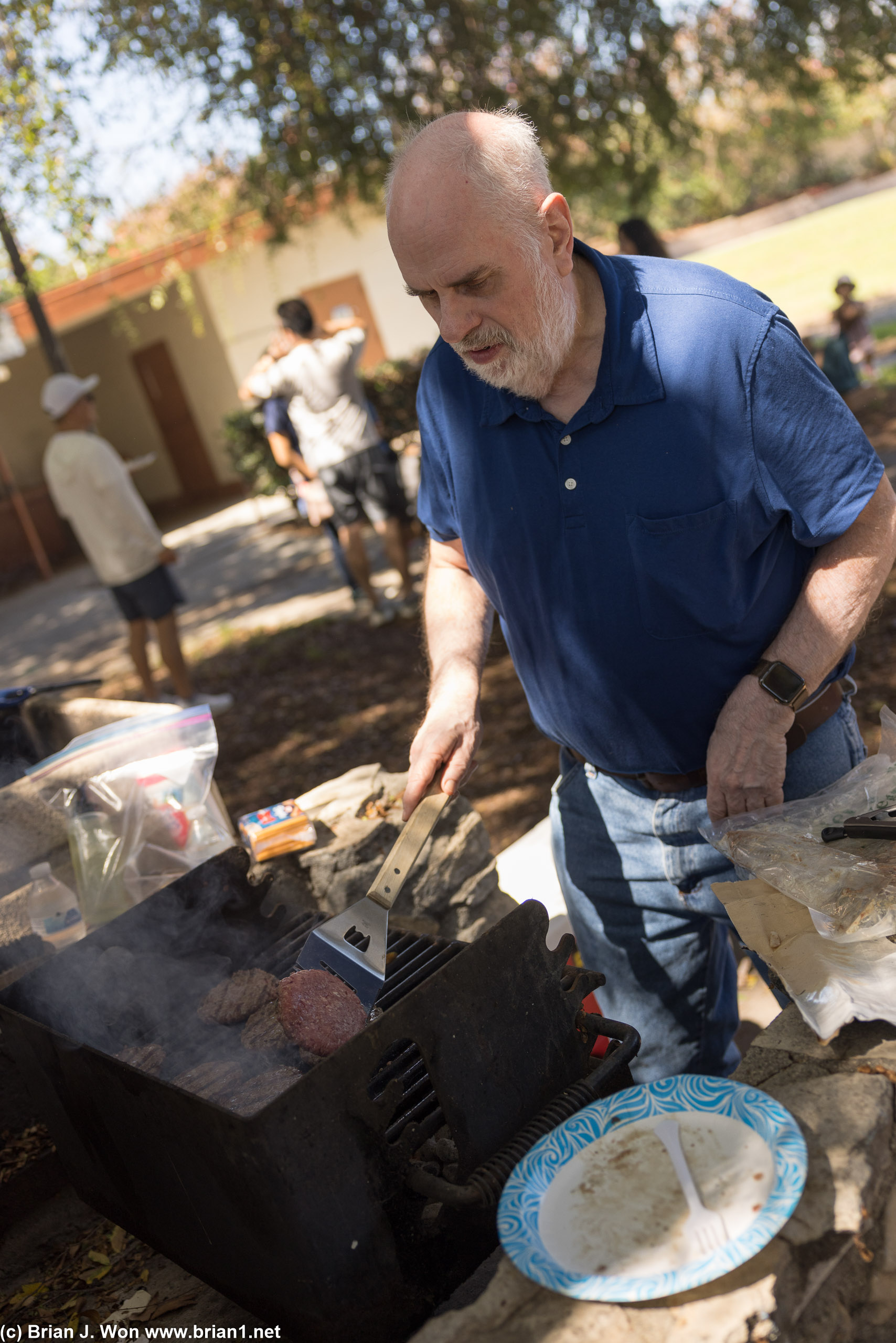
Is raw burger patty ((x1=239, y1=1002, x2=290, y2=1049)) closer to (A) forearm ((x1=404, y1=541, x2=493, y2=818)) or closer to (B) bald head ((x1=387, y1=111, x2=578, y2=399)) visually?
(A) forearm ((x1=404, y1=541, x2=493, y2=818))

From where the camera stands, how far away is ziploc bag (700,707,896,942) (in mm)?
1709

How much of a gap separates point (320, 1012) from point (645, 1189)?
0.68m

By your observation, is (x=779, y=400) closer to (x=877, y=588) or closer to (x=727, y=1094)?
(x=877, y=588)

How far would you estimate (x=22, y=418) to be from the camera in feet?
64.7

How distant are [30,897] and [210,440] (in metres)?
17.0

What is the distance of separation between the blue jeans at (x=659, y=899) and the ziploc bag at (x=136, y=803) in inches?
42.3

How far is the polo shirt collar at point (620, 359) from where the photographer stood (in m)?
1.90

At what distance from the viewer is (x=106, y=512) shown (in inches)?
262

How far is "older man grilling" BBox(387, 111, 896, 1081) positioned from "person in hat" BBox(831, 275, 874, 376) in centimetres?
917

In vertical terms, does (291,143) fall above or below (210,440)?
above

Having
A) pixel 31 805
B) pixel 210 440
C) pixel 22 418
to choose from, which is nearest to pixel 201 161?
pixel 31 805

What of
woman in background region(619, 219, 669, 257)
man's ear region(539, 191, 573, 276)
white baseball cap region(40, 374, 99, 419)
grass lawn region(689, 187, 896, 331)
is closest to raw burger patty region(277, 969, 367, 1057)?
man's ear region(539, 191, 573, 276)

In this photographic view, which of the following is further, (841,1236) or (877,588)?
(877,588)

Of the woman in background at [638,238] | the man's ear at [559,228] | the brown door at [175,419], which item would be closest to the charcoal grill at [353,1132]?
the man's ear at [559,228]
